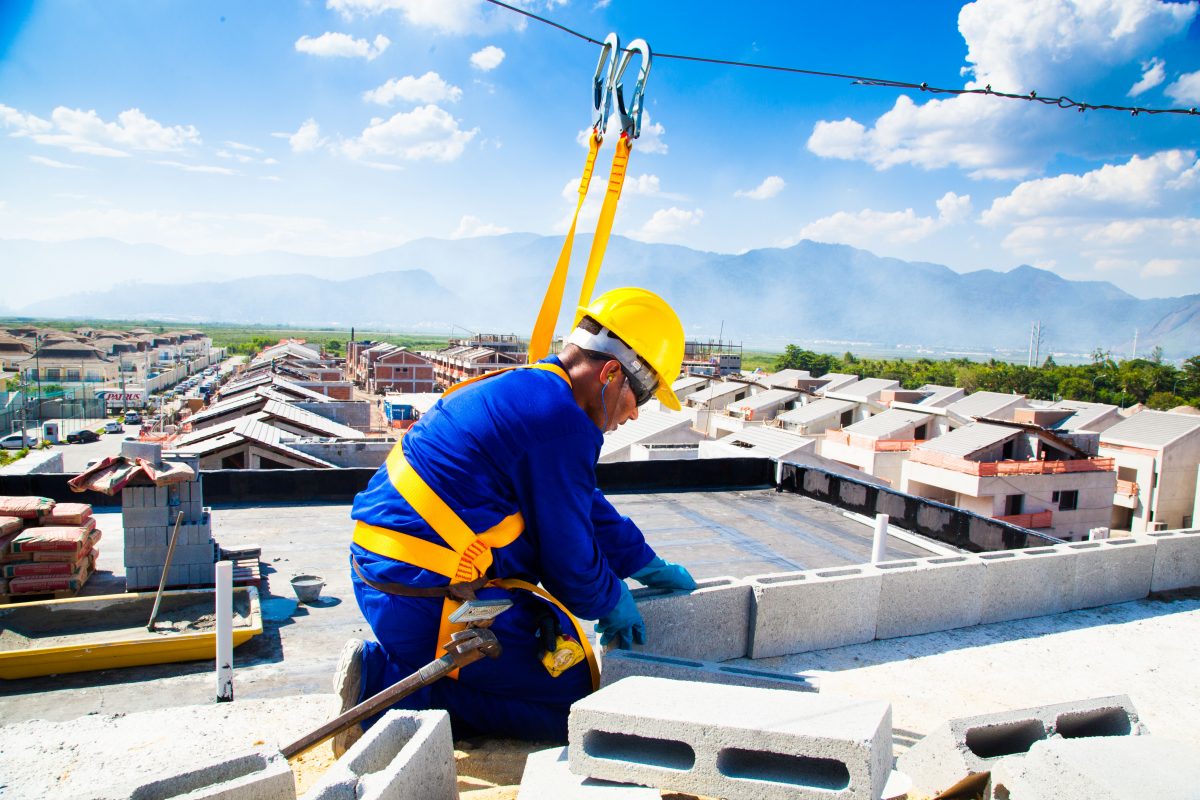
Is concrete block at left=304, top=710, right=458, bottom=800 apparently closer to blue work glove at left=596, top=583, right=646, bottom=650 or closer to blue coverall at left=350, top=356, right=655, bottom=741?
blue coverall at left=350, top=356, right=655, bottom=741

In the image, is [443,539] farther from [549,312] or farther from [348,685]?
[549,312]

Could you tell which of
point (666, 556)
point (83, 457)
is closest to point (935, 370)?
point (83, 457)

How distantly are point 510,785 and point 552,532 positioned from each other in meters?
1.04

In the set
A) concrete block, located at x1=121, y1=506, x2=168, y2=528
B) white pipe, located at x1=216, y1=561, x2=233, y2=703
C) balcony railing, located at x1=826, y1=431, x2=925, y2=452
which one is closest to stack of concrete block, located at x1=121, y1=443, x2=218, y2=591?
concrete block, located at x1=121, y1=506, x2=168, y2=528

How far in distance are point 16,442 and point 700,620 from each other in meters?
68.0

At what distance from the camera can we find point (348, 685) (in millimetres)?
3178

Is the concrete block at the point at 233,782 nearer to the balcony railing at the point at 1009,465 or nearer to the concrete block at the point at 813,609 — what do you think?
the concrete block at the point at 813,609

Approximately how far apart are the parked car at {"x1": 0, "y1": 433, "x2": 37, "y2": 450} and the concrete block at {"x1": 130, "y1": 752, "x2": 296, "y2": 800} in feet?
208

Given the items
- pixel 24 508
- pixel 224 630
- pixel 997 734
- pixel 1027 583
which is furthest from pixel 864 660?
pixel 24 508

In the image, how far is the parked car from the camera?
175 feet

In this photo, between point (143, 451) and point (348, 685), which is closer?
point (348, 685)

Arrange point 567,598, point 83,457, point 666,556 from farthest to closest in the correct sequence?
point 83,457 < point 666,556 < point 567,598

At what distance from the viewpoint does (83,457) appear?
5128 centimetres

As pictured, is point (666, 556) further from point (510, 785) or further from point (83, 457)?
point (83, 457)
